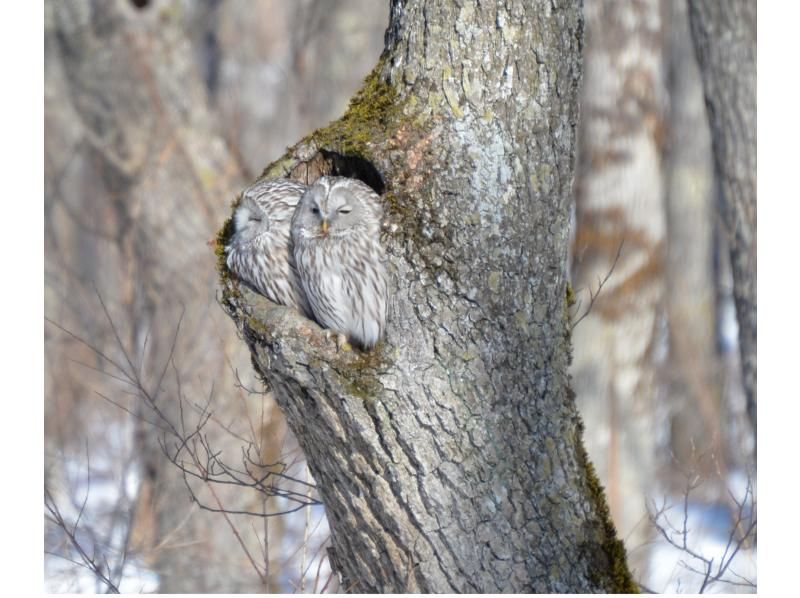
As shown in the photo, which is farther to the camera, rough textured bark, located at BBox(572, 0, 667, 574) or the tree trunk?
the tree trunk

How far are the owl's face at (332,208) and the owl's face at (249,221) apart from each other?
0.98 ft

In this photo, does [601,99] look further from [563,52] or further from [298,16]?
[298,16]

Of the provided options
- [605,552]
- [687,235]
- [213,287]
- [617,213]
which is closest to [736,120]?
[617,213]

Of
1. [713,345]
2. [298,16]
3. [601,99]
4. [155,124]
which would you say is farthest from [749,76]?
[298,16]

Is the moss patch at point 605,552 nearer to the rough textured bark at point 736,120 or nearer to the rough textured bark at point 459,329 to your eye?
the rough textured bark at point 459,329

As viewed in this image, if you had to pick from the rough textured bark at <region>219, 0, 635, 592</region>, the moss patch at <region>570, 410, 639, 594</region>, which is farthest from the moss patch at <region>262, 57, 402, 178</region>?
the moss patch at <region>570, 410, 639, 594</region>

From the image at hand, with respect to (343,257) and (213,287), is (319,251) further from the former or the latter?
(213,287)

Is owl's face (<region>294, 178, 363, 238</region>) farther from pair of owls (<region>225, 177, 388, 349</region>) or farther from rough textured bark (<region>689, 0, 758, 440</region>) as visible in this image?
rough textured bark (<region>689, 0, 758, 440</region>)

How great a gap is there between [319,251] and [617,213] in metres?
3.96

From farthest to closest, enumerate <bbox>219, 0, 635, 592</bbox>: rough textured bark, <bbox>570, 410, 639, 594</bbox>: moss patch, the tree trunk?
the tree trunk < <bbox>570, 410, 639, 594</bbox>: moss patch < <bbox>219, 0, 635, 592</bbox>: rough textured bark

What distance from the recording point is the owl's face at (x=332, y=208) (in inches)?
135

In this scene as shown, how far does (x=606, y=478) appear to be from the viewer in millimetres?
7277

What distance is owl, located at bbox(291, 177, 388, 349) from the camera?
135 inches

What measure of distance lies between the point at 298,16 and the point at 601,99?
237 inches
